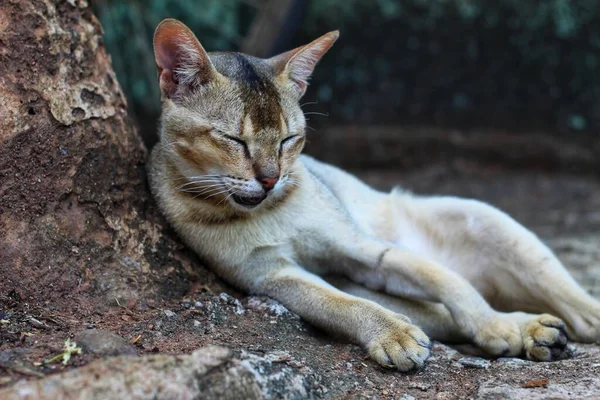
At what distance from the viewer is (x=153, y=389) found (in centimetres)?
227

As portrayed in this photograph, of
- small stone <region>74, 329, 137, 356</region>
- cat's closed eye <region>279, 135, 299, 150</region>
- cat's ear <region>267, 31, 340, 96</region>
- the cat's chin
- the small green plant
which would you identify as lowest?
the small green plant

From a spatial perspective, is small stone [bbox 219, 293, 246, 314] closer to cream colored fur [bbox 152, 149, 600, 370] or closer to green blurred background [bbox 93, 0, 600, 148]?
cream colored fur [bbox 152, 149, 600, 370]

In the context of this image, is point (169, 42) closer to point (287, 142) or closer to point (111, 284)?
point (287, 142)

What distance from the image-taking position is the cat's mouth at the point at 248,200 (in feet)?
10.9

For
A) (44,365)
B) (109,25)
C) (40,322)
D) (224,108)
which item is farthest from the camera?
(109,25)

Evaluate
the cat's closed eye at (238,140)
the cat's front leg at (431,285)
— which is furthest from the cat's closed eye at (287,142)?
the cat's front leg at (431,285)

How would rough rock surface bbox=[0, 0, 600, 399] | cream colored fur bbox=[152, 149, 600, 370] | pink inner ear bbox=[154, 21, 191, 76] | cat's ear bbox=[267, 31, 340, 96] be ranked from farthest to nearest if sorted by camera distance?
cat's ear bbox=[267, 31, 340, 96] < cream colored fur bbox=[152, 149, 600, 370] < pink inner ear bbox=[154, 21, 191, 76] < rough rock surface bbox=[0, 0, 600, 399]

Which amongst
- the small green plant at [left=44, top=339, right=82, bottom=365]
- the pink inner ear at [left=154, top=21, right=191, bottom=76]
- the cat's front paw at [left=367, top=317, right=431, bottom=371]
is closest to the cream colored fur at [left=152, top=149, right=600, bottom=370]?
the cat's front paw at [left=367, top=317, right=431, bottom=371]

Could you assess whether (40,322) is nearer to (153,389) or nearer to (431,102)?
(153,389)

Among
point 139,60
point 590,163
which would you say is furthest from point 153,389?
point 590,163

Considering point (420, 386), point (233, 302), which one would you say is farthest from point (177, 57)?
point (420, 386)

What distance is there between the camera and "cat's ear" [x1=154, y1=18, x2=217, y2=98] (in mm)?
3258

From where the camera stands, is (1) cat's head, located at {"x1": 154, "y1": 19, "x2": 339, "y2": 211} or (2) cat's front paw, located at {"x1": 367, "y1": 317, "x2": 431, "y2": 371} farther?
(1) cat's head, located at {"x1": 154, "y1": 19, "x2": 339, "y2": 211}

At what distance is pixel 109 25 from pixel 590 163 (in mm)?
5107
